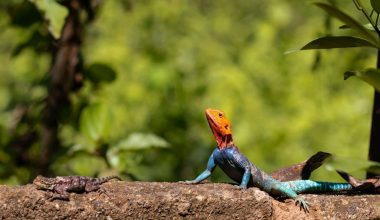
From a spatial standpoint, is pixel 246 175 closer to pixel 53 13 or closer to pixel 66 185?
pixel 66 185

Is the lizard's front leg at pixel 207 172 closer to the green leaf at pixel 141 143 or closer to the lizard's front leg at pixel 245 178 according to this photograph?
the lizard's front leg at pixel 245 178

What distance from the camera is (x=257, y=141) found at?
604cm

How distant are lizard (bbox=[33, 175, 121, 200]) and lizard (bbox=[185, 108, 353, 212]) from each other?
31cm

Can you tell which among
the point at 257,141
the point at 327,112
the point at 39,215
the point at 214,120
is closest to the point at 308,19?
the point at 327,112

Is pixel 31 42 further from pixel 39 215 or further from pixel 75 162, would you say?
pixel 39 215

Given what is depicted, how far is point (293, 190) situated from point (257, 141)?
3742 millimetres

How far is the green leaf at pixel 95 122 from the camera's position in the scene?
3443mm

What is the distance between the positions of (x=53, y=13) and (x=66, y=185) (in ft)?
4.09

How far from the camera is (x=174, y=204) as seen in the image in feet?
6.82

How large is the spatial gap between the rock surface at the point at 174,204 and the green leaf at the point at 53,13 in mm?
1043

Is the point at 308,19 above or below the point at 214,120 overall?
above

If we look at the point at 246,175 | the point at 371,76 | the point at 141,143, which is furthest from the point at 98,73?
the point at 371,76

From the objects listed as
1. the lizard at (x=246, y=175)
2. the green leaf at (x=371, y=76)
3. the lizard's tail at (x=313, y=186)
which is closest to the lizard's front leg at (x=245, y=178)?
the lizard at (x=246, y=175)

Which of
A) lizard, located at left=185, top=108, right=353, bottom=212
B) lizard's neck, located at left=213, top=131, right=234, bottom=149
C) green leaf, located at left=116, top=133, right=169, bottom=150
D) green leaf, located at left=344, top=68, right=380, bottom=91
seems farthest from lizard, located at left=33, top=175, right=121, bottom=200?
green leaf, located at left=116, top=133, right=169, bottom=150
